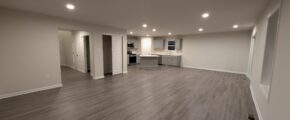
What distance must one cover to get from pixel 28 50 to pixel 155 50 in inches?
316

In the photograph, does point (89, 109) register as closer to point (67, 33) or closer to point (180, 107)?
point (180, 107)

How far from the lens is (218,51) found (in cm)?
721

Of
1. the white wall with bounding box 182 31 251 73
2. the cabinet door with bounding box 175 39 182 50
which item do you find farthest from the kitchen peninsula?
the white wall with bounding box 182 31 251 73

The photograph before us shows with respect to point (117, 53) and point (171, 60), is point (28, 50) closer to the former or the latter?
point (117, 53)

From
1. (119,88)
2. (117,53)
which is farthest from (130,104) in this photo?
(117,53)


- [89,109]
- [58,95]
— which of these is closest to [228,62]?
[89,109]

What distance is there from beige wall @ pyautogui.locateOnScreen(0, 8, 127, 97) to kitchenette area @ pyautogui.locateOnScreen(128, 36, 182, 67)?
16.0 ft

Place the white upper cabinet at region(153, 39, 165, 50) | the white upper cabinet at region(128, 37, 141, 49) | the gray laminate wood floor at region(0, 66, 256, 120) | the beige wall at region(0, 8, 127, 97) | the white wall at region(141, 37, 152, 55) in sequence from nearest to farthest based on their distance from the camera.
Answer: the gray laminate wood floor at region(0, 66, 256, 120) < the beige wall at region(0, 8, 127, 97) < the white upper cabinet at region(153, 39, 165, 50) < the white upper cabinet at region(128, 37, 141, 49) < the white wall at region(141, 37, 152, 55)

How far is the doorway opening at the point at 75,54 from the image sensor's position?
605 cm

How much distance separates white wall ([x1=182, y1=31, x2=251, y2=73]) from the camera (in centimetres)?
644

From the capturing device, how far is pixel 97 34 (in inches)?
201

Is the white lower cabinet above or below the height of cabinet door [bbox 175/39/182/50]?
below

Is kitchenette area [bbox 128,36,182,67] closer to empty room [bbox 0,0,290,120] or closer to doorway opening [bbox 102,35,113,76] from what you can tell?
doorway opening [bbox 102,35,113,76]

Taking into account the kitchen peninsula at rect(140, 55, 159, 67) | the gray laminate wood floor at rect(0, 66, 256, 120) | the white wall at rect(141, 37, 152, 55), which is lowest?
the gray laminate wood floor at rect(0, 66, 256, 120)
